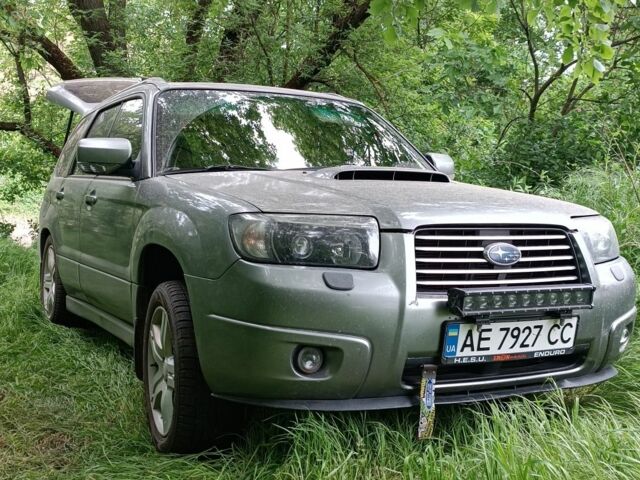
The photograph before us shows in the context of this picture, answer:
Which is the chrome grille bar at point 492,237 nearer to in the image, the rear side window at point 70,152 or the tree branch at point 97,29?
the rear side window at point 70,152

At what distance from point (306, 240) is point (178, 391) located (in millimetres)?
776

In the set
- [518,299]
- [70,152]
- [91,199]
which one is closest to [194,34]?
[70,152]

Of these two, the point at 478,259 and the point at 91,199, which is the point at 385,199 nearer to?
the point at 478,259

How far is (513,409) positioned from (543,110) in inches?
302

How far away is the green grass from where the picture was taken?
218 cm

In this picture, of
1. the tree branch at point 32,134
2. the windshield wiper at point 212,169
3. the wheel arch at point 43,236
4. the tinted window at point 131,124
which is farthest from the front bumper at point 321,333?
the tree branch at point 32,134

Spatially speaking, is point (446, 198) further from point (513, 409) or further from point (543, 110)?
point (543, 110)

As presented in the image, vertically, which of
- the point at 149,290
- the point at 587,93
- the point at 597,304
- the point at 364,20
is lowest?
the point at 149,290

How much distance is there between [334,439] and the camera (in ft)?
7.69

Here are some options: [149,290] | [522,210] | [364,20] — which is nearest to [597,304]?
[522,210]

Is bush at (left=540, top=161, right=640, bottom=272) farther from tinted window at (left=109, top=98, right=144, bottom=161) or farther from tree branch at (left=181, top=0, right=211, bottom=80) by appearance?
tree branch at (left=181, top=0, right=211, bottom=80)

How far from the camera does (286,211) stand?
7.53 ft

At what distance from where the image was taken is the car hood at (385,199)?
235cm

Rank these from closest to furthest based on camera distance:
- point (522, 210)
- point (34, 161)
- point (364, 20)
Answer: point (522, 210)
point (364, 20)
point (34, 161)
